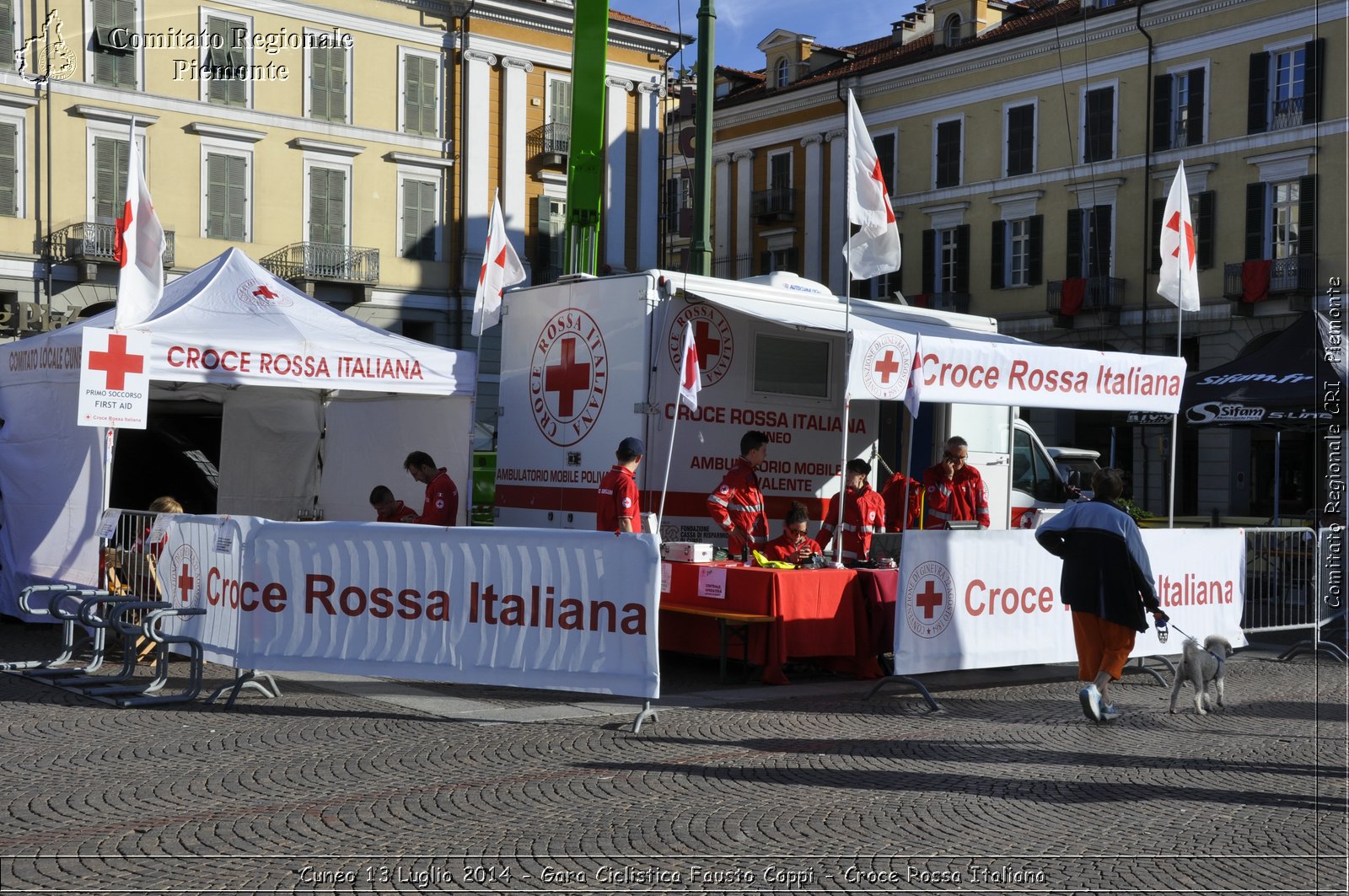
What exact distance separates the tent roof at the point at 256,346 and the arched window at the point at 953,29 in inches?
1316

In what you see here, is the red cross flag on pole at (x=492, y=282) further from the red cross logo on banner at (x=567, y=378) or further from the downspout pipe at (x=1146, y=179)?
the downspout pipe at (x=1146, y=179)

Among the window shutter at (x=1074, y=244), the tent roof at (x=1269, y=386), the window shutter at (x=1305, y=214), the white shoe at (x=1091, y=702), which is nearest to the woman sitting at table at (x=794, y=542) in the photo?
the white shoe at (x=1091, y=702)

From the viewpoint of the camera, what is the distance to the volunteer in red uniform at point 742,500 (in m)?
11.3

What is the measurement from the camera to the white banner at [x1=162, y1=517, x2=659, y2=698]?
8758 mm

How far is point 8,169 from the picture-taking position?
3178 centimetres

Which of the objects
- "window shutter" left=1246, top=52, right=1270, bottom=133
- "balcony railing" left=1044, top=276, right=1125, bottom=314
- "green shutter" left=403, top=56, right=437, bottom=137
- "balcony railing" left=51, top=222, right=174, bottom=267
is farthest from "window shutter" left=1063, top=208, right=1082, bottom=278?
"balcony railing" left=51, top=222, right=174, bottom=267

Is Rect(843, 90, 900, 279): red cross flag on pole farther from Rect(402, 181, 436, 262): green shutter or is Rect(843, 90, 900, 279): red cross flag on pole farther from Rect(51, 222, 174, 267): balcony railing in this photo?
Rect(402, 181, 436, 262): green shutter

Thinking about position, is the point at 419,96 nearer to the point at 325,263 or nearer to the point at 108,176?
the point at 325,263

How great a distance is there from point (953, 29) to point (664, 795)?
40119 mm

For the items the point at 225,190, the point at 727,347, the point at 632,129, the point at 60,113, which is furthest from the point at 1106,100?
the point at 727,347

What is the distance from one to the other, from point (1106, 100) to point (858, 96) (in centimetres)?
886

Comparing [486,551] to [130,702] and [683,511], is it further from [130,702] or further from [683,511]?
[683,511]

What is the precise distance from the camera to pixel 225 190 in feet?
114

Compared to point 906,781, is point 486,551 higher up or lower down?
higher up
